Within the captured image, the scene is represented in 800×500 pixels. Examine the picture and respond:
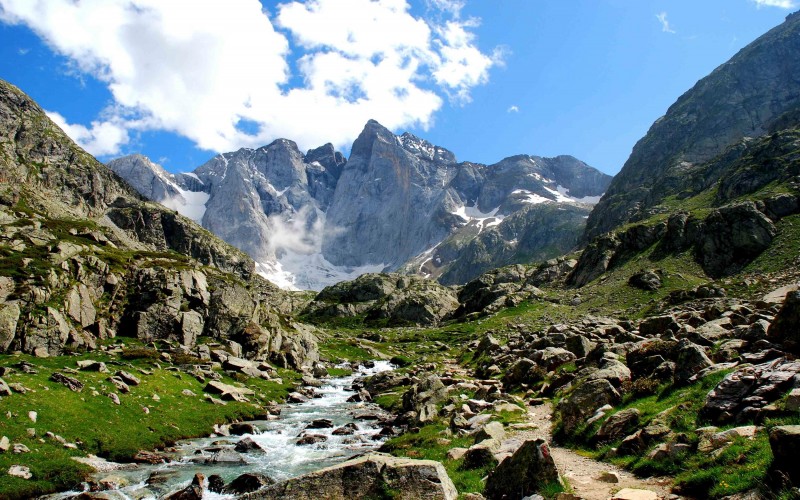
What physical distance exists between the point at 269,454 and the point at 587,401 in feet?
69.2

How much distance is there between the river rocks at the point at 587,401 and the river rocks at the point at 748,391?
23.4ft

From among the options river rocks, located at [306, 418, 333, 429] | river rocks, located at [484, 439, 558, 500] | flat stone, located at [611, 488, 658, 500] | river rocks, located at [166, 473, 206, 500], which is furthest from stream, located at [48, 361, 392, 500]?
flat stone, located at [611, 488, 658, 500]

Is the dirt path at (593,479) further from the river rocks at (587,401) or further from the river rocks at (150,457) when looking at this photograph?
the river rocks at (150,457)

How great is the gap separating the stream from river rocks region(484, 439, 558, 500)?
14.5 m

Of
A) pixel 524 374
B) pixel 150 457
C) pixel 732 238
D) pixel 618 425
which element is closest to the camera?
pixel 618 425

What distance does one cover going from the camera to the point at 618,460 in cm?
1722

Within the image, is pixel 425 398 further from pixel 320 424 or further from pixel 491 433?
pixel 491 433

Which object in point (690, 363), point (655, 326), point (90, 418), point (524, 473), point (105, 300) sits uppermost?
point (105, 300)

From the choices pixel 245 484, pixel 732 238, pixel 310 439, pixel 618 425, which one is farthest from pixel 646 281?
pixel 245 484

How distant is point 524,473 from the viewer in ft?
48.1

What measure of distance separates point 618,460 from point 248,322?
6189cm

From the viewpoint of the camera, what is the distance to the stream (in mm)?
23741

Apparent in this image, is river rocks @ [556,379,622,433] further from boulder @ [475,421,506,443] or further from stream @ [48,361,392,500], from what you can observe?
stream @ [48,361,392,500]

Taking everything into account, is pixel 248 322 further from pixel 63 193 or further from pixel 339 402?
pixel 63 193
